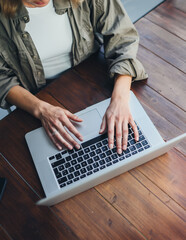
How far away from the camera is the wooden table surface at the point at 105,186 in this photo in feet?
2.32

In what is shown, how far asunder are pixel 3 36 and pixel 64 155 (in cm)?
49

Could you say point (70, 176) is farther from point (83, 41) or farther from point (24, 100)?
point (83, 41)

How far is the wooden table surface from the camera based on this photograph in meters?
0.71

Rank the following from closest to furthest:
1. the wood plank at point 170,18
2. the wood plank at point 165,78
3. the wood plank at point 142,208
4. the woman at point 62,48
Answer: the wood plank at point 142,208
the woman at point 62,48
the wood plank at point 165,78
the wood plank at point 170,18

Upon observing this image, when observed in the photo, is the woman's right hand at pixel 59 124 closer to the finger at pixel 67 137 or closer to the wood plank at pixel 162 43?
the finger at pixel 67 137

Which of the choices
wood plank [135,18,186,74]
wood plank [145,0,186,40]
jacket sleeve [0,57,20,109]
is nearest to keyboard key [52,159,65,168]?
jacket sleeve [0,57,20,109]

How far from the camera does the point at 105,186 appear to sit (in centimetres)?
76

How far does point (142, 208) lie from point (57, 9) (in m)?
0.77

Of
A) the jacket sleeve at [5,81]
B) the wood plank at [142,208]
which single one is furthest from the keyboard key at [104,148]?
the jacket sleeve at [5,81]

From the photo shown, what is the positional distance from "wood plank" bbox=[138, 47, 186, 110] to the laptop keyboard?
24cm

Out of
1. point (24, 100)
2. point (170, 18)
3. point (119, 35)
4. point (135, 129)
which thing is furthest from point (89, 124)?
point (170, 18)

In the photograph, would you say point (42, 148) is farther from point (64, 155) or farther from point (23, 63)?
point (23, 63)

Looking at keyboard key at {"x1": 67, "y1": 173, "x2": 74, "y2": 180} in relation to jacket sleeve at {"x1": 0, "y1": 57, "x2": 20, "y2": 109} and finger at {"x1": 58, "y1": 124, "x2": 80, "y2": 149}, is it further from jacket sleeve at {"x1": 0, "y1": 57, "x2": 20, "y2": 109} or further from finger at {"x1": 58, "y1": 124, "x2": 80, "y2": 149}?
jacket sleeve at {"x1": 0, "y1": 57, "x2": 20, "y2": 109}

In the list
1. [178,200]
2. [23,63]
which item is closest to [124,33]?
[23,63]
